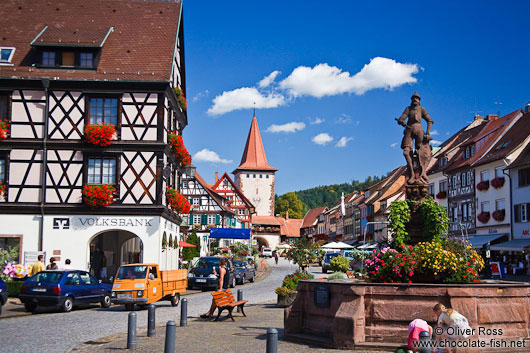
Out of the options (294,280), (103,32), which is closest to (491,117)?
(103,32)

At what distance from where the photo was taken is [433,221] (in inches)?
600

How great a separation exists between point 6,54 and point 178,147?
31.4ft

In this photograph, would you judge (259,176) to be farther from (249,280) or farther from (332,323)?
(332,323)

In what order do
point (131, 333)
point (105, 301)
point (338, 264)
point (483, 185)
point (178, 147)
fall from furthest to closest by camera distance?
1. point (483, 185)
2. point (338, 264)
3. point (178, 147)
4. point (105, 301)
5. point (131, 333)

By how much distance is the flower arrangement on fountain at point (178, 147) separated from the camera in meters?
31.9

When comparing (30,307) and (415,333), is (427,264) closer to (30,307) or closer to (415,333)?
(415,333)

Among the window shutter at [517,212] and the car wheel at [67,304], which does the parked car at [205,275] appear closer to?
the car wheel at [67,304]

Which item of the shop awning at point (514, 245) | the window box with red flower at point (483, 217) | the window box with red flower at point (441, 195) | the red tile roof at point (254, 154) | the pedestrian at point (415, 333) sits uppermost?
the red tile roof at point (254, 154)

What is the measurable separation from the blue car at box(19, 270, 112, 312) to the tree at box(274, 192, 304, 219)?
130030 millimetres

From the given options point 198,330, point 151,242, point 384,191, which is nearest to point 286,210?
point 384,191

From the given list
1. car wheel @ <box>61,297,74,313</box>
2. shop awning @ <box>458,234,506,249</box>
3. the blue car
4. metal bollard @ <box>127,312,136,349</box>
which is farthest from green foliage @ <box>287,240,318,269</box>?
metal bollard @ <box>127,312,136,349</box>

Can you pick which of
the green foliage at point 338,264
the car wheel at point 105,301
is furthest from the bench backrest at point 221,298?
the green foliage at point 338,264

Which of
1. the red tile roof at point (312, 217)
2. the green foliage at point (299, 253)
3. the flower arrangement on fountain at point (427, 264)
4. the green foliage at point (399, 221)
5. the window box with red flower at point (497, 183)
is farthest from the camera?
the red tile roof at point (312, 217)

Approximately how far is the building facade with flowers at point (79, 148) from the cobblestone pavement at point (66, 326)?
20.4 ft
